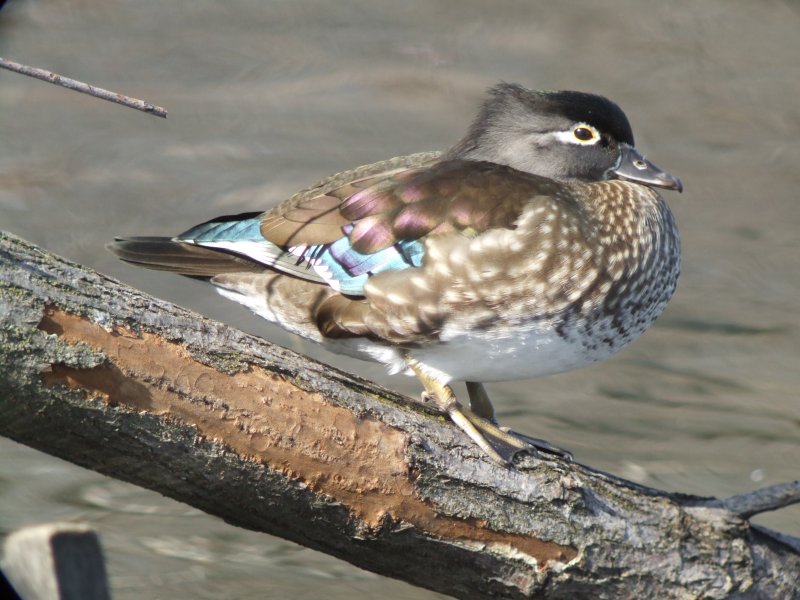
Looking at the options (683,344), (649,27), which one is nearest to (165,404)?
(683,344)

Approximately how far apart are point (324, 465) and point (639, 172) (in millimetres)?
1366

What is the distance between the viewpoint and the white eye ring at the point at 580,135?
345 centimetres

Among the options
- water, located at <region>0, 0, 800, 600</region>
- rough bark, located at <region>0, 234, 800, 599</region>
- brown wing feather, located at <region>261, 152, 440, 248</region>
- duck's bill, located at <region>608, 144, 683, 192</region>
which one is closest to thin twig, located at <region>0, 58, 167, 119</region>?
rough bark, located at <region>0, 234, 800, 599</region>

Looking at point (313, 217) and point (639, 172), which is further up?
point (639, 172)

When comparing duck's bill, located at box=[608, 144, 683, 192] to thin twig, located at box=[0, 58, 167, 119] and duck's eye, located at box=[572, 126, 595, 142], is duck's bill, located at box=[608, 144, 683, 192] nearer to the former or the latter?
duck's eye, located at box=[572, 126, 595, 142]

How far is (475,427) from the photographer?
3.00 m

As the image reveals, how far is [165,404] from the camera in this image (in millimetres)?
2486

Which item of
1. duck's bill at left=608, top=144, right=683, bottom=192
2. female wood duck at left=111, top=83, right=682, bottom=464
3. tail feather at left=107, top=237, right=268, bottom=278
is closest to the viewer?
female wood duck at left=111, top=83, right=682, bottom=464

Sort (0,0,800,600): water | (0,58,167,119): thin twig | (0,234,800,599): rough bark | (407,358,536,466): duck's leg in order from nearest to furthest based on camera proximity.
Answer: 1. (0,58,167,119): thin twig
2. (0,234,800,599): rough bark
3. (407,358,536,466): duck's leg
4. (0,0,800,600): water

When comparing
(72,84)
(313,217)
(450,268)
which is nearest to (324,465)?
(450,268)

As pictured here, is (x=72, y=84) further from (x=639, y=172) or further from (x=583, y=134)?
(x=639, y=172)

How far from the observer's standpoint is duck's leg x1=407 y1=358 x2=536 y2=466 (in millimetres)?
2898

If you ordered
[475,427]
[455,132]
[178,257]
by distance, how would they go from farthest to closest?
[455,132] → [178,257] → [475,427]

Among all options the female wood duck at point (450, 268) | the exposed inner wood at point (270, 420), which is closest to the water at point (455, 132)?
the female wood duck at point (450, 268)
